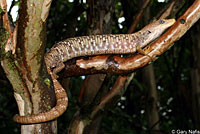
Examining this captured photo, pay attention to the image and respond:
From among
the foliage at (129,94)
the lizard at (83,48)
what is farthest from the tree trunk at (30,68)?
the foliage at (129,94)

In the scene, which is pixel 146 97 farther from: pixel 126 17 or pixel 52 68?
pixel 52 68

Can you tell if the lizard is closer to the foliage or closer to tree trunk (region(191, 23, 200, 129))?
the foliage

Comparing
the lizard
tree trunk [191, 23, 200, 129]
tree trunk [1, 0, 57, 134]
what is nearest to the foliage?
tree trunk [191, 23, 200, 129]

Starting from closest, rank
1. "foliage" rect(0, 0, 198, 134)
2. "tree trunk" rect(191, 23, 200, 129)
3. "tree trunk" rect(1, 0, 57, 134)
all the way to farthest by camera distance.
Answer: "tree trunk" rect(1, 0, 57, 134) < "foliage" rect(0, 0, 198, 134) < "tree trunk" rect(191, 23, 200, 129)

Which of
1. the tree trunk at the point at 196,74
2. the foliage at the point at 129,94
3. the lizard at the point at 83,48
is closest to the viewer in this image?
the lizard at the point at 83,48

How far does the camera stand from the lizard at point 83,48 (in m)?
1.62

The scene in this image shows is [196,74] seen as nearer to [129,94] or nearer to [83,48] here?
[129,94]

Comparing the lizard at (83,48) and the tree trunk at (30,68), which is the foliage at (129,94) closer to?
the lizard at (83,48)

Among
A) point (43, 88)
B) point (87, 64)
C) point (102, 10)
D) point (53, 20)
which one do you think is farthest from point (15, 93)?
point (53, 20)

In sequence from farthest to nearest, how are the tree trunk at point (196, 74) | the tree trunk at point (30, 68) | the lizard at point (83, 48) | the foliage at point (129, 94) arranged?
1. the tree trunk at point (196, 74)
2. the foliage at point (129, 94)
3. the lizard at point (83, 48)
4. the tree trunk at point (30, 68)

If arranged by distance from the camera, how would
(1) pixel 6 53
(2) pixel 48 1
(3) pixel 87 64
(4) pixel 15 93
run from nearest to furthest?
1. (2) pixel 48 1
2. (1) pixel 6 53
3. (4) pixel 15 93
4. (3) pixel 87 64

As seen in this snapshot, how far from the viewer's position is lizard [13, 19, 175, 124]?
162cm

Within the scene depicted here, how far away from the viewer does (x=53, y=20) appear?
13.0 feet

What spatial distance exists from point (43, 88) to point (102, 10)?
1.41 meters
